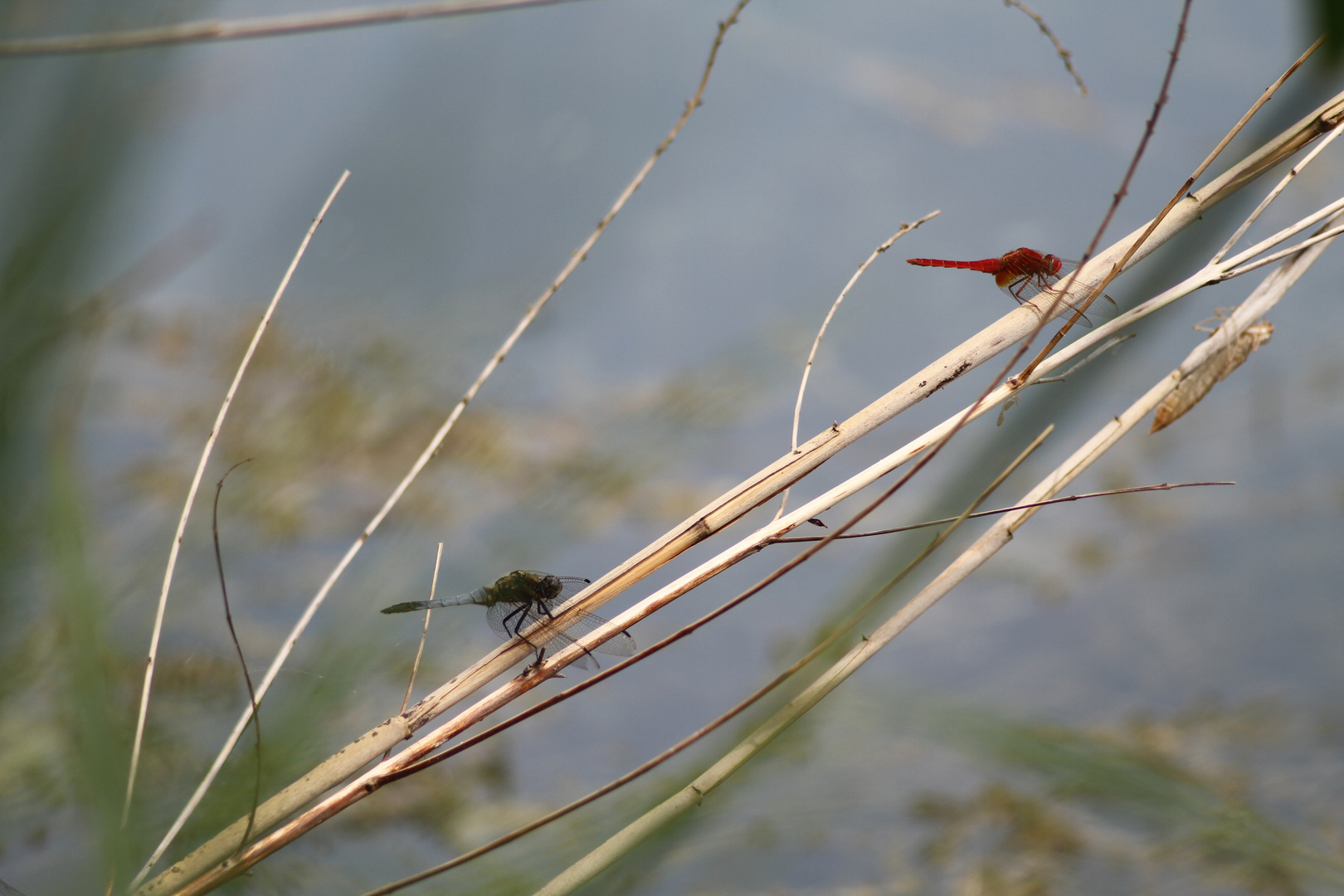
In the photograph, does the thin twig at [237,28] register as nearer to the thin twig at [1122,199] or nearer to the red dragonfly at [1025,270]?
the thin twig at [1122,199]

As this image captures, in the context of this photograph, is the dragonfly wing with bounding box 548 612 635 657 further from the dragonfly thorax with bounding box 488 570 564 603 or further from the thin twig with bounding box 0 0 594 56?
the thin twig with bounding box 0 0 594 56

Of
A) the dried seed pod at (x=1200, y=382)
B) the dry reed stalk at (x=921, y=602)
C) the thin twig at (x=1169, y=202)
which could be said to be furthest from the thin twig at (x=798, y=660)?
the dried seed pod at (x=1200, y=382)

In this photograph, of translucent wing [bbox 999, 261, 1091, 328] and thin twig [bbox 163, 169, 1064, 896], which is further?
translucent wing [bbox 999, 261, 1091, 328]

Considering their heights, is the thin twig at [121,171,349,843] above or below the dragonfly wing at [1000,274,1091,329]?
below

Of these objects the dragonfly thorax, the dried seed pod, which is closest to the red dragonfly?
the dried seed pod

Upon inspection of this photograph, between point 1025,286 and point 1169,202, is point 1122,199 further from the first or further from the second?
point 1025,286

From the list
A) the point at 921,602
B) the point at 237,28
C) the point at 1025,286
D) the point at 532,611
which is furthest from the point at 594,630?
the point at 1025,286

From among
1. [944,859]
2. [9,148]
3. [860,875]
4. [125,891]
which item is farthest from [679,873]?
[9,148]
